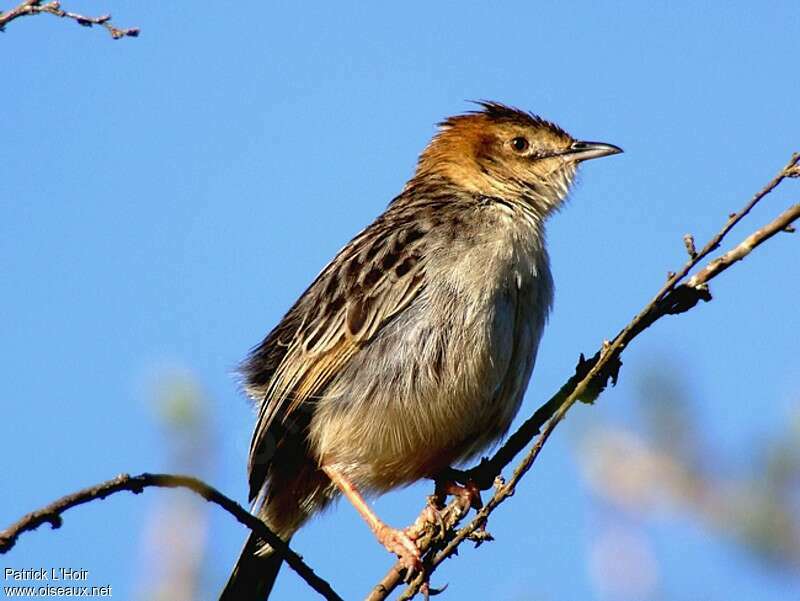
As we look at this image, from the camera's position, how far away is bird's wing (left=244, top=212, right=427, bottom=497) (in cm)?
605

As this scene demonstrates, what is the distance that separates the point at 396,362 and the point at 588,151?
229 cm

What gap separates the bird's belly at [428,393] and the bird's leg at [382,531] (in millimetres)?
64

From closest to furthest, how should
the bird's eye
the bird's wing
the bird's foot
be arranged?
the bird's foot
the bird's wing
the bird's eye

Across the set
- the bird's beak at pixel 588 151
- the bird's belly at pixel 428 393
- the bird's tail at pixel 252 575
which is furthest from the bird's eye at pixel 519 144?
the bird's tail at pixel 252 575

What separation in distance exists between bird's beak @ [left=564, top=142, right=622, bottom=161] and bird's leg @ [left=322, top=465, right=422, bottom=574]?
2653 mm

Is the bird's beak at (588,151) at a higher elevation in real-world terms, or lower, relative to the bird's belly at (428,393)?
higher

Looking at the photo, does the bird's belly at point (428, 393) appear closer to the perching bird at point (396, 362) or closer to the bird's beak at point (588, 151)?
the perching bird at point (396, 362)

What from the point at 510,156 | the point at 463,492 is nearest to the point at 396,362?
the point at 463,492

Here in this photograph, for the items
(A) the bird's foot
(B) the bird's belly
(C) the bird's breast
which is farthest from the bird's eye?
(A) the bird's foot

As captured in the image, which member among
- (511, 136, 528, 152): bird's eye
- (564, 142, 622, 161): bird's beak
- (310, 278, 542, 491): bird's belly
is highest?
(511, 136, 528, 152): bird's eye

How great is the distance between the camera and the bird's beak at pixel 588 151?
727cm

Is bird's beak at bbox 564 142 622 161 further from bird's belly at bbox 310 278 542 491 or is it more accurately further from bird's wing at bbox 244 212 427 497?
bird's belly at bbox 310 278 542 491

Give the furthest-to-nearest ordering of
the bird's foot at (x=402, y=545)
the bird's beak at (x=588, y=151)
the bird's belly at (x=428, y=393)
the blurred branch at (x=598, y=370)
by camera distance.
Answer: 1. the bird's beak at (x=588, y=151)
2. the bird's belly at (x=428, y=393)
3. the bird's foot at (x=402, y=545)
4. the blurred branch at (x=598, y=370)

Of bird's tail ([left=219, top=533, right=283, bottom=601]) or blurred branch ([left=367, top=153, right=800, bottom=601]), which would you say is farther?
bird's tail ([left=219, top=533, right=283, bottom=601])
